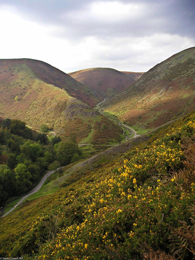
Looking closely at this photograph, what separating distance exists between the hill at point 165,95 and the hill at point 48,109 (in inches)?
797

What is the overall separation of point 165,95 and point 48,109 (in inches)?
2901

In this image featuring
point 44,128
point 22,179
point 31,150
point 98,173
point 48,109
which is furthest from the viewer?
point 48,109

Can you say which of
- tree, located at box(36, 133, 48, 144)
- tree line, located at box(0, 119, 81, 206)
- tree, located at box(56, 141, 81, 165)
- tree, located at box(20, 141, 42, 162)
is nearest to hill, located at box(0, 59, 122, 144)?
tree, located at box(36, 133, 48, 144)

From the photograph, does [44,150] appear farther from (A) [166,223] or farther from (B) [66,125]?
(A) [166,223]

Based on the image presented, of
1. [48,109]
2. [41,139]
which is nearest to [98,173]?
[41,139]

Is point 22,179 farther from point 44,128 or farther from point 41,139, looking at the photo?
point 44,128

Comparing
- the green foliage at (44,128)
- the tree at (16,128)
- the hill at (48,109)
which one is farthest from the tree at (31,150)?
the green foliage at (44,128)

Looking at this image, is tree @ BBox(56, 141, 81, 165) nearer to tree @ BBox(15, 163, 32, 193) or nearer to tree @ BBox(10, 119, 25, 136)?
tree @ BBox(15, 163, 32, 193)

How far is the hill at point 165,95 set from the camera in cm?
7675

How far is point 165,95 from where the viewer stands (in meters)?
91.7

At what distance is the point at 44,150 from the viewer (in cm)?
5394

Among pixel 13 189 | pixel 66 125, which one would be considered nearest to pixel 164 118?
pixel 66 125

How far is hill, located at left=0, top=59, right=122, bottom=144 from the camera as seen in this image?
70938 mm

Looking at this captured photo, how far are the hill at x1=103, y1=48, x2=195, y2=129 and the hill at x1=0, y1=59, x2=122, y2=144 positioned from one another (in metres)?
20.2
